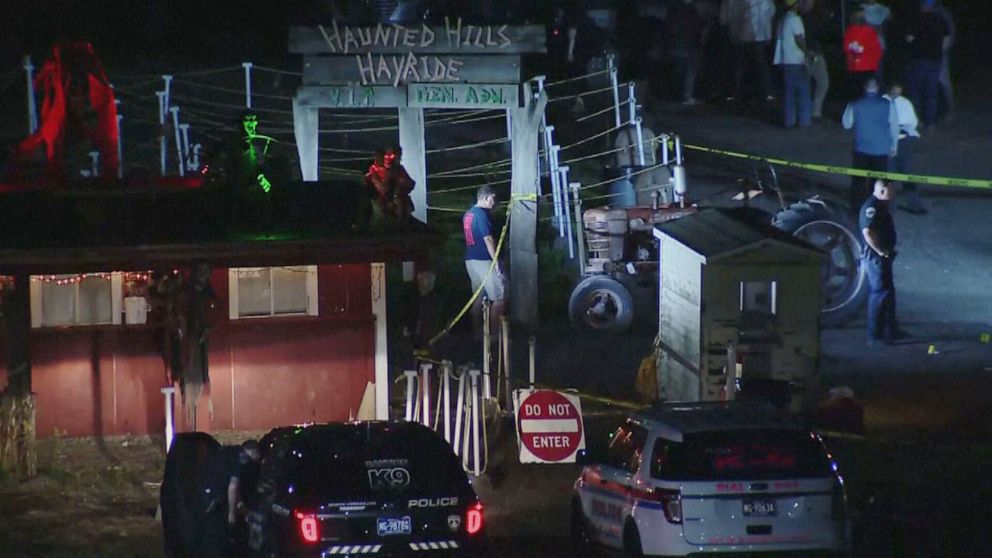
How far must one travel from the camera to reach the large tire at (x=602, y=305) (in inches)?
877

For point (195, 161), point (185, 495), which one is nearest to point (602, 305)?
point (195, 161)

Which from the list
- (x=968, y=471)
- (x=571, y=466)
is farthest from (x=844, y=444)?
(x=571, y=466)

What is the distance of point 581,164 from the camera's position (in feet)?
94.3

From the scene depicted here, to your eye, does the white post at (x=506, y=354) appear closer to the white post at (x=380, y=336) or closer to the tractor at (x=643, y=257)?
the white post at (x=380, y=336)

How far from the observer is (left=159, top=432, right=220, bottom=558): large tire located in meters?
13.5

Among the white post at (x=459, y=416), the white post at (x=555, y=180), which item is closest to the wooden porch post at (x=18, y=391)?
the white post at (x=459, y=416)

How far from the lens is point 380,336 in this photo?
743 inches

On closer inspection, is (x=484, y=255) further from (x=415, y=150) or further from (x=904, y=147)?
(x=904, y=147)

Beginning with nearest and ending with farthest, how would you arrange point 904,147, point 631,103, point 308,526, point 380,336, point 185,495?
point 308,526 → point 185,495 → point 380,336 → point 631,103 → point 904,147

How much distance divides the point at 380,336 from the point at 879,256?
6.07 meters

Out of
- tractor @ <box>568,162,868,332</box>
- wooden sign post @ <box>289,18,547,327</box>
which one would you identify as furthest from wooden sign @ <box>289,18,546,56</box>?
tractor @ <box>568,162,868,332</box>

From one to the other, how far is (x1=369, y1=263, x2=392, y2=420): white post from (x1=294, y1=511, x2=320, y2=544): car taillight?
267 inches

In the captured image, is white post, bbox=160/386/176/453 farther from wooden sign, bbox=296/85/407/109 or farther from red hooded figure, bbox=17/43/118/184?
wooden sign, bbox=296/85/407/109

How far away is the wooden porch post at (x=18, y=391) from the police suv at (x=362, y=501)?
4759mm
